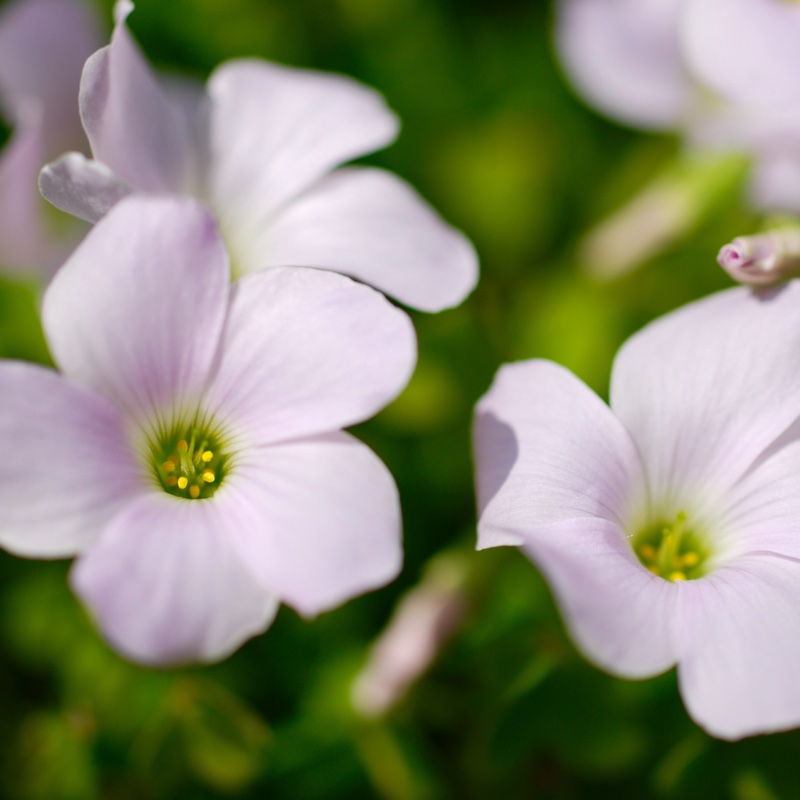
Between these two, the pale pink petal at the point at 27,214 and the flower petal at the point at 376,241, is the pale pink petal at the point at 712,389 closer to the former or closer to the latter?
the flower petal at the point at 376,241

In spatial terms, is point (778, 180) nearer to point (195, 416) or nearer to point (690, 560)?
point (690, 560)

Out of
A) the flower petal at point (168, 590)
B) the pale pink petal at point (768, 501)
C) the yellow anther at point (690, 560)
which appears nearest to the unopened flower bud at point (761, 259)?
the pale pink petal at point (768, 501)

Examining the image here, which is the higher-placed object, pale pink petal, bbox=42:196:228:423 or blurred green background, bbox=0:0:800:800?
pale pink petal, bbox=42:196:228:423

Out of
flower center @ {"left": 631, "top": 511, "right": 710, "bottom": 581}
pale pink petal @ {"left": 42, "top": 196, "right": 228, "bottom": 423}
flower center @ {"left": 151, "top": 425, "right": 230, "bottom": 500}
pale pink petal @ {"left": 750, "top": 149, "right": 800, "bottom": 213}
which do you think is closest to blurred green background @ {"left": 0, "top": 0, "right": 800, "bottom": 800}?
pale pink petal @ {"left": 750, "top": 149, "right": 800, "bottom": 213}

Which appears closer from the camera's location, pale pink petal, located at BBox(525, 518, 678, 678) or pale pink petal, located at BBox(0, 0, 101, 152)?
pale pink petal, located at BBox(525, 518, 678, 678)

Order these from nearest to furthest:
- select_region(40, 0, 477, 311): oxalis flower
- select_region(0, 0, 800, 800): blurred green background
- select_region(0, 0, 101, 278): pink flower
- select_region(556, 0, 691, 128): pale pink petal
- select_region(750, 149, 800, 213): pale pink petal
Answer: select_region(40, 0, 477, 311): oxalis flower
select_region(0, 0, 800, 800): blurred green background
select_region(0, 0, 101, 278): pink flower
select_region(750, 149, 800, 213): pale pink petal
select_region(556, 0, 691, 128): pale pink petal

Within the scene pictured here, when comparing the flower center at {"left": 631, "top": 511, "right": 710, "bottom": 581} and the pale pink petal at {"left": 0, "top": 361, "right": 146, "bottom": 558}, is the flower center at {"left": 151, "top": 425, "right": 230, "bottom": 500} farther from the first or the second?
the flower center at {"left": 631, "top": 511, "right": 710, "bottom": 581}

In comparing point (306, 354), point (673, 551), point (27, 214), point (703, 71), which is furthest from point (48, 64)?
point (673, 551)
